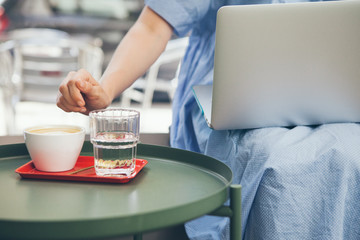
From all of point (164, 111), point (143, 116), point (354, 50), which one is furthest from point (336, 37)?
point (164, 111)

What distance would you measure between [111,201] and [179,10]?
0.59m

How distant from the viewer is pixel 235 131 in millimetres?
869

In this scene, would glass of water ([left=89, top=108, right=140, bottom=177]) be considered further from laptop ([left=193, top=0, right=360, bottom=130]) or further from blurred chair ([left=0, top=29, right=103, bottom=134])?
blurred chair ([left=0, top=29, right=103, bottom=134])

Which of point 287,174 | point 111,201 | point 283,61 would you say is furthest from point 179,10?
point 111,201

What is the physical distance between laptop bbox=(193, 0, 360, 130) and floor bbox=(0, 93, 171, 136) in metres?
2.63

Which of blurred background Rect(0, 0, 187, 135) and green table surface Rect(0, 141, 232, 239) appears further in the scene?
blurred background Rect(0, 0, 187, 135)

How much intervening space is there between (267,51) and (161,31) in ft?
1.21

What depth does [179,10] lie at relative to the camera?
1030mm

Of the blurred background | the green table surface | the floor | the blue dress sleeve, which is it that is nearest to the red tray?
the green table surface

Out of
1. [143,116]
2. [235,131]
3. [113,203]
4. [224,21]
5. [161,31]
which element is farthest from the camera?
[143,116]

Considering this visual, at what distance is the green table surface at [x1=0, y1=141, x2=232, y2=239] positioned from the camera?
47 centimetres

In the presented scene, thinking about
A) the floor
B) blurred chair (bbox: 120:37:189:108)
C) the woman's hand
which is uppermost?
the woman's hand

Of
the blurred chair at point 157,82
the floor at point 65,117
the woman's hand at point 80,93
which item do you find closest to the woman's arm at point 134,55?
the woman's hand at point 80,93

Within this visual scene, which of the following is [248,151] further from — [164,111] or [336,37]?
[164,111]
